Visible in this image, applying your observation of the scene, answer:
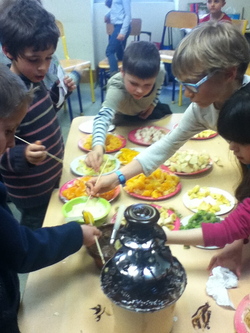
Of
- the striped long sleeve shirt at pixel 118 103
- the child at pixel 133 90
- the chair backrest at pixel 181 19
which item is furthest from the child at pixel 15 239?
the chair backrest at pixel 181 19

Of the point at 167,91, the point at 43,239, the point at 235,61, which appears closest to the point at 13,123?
the point at 43,239

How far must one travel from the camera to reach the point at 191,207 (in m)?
1.16

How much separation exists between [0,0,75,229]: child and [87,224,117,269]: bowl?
1.55ft

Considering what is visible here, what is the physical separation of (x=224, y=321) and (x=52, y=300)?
431 mm

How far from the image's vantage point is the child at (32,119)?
1288mm

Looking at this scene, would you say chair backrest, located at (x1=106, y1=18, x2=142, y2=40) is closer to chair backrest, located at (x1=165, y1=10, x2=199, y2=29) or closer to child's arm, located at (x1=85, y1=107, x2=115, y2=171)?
chair backrest, located at (x1=165, y1=10, x2=199, y2=29)

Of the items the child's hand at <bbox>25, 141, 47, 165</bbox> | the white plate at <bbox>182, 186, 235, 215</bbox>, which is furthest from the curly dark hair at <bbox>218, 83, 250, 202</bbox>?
the child's hand at <bbox>25, 141, 47, 165</bbox>

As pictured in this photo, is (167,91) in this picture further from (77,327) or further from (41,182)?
(77,327)

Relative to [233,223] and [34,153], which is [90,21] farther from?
[233,223]

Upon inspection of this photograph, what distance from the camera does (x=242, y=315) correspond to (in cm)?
74

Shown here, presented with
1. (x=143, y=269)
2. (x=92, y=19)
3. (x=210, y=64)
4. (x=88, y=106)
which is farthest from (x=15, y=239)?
(x=92, y=19)

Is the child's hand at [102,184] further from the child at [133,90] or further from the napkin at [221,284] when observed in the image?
the napkin at [221,284]

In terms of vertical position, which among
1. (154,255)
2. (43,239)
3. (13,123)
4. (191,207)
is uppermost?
(13,123)

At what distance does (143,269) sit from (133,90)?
1264 mm
